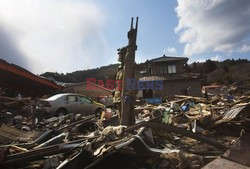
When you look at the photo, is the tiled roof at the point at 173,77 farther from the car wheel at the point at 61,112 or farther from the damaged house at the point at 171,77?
the car wheel at the point at 61,112

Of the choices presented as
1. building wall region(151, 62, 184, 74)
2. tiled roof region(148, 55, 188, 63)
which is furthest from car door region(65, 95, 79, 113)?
tiled roof region(148, 55, 188, 63)

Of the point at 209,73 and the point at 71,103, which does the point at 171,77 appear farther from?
the point at 209,73

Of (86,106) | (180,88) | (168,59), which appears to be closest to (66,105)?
(86,106)

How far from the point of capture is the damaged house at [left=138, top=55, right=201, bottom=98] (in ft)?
80.7

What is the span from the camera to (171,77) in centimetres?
2567

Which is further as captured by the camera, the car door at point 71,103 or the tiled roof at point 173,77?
the tiled roof at point 173,77

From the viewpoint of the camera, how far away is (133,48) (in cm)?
457

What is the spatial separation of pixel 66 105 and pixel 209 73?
36302 mm

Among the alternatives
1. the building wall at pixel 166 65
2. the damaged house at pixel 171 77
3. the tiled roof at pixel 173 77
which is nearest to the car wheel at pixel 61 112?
the damaged house at pixel 171 77

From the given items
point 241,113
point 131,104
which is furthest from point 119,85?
point 241,113

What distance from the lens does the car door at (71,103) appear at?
1156cm

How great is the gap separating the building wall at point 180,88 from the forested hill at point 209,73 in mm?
4713

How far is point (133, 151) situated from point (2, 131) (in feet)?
14.9

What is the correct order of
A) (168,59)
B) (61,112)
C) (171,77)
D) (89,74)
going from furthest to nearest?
(89,74) → (168,59) → (171,77) → (61,112)
